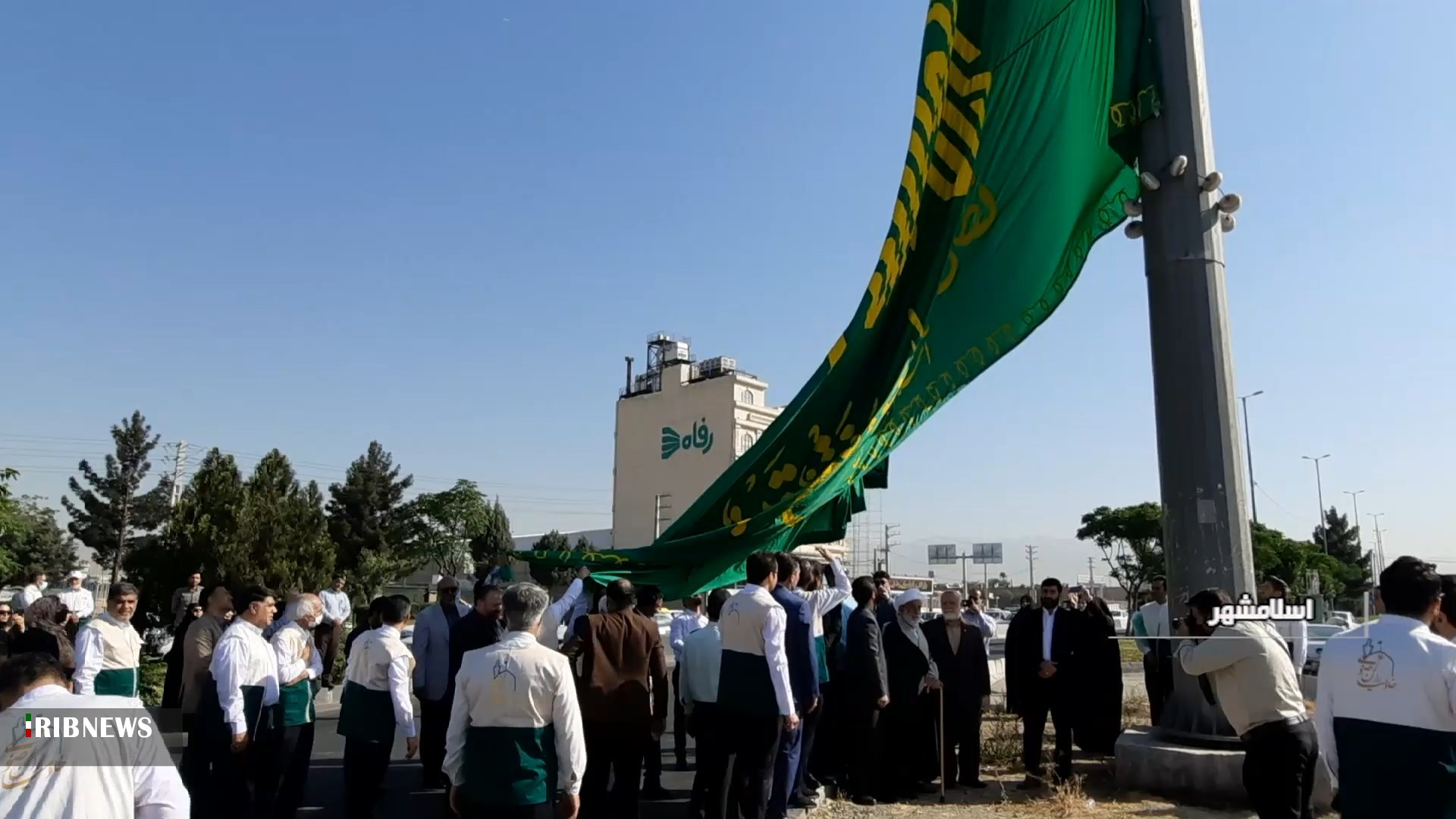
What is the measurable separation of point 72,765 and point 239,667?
11.4ft

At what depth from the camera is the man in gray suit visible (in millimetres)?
8055

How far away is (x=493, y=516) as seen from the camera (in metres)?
52.2

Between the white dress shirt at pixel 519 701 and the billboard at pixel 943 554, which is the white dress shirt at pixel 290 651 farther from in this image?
the billboard at pixel 943 554

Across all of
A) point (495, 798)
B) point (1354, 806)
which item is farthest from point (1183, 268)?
point (495, 798)

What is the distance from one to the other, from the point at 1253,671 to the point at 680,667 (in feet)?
15.3

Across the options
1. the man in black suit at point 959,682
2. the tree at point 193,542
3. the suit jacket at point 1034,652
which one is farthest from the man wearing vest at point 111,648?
the tree at point 193,542

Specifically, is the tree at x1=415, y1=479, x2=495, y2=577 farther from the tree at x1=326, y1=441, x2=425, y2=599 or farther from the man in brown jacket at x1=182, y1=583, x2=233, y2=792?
the man in brown jacket at x1=182, y1=583, x2=233, y2=792

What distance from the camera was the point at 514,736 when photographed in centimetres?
425

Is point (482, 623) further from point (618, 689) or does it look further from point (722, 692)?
point (722, 692)

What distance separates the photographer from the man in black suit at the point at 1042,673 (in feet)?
26.5

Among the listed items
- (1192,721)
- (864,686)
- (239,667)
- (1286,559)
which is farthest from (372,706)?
(1286,559)

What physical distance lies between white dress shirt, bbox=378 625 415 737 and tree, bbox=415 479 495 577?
44.2m

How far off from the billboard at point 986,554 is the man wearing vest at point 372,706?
77.7m

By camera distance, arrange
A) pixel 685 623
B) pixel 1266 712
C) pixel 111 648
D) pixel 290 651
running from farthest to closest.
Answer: pixel 685 623, pixel 111 648, pixel 290 651, pixel 1266 712
